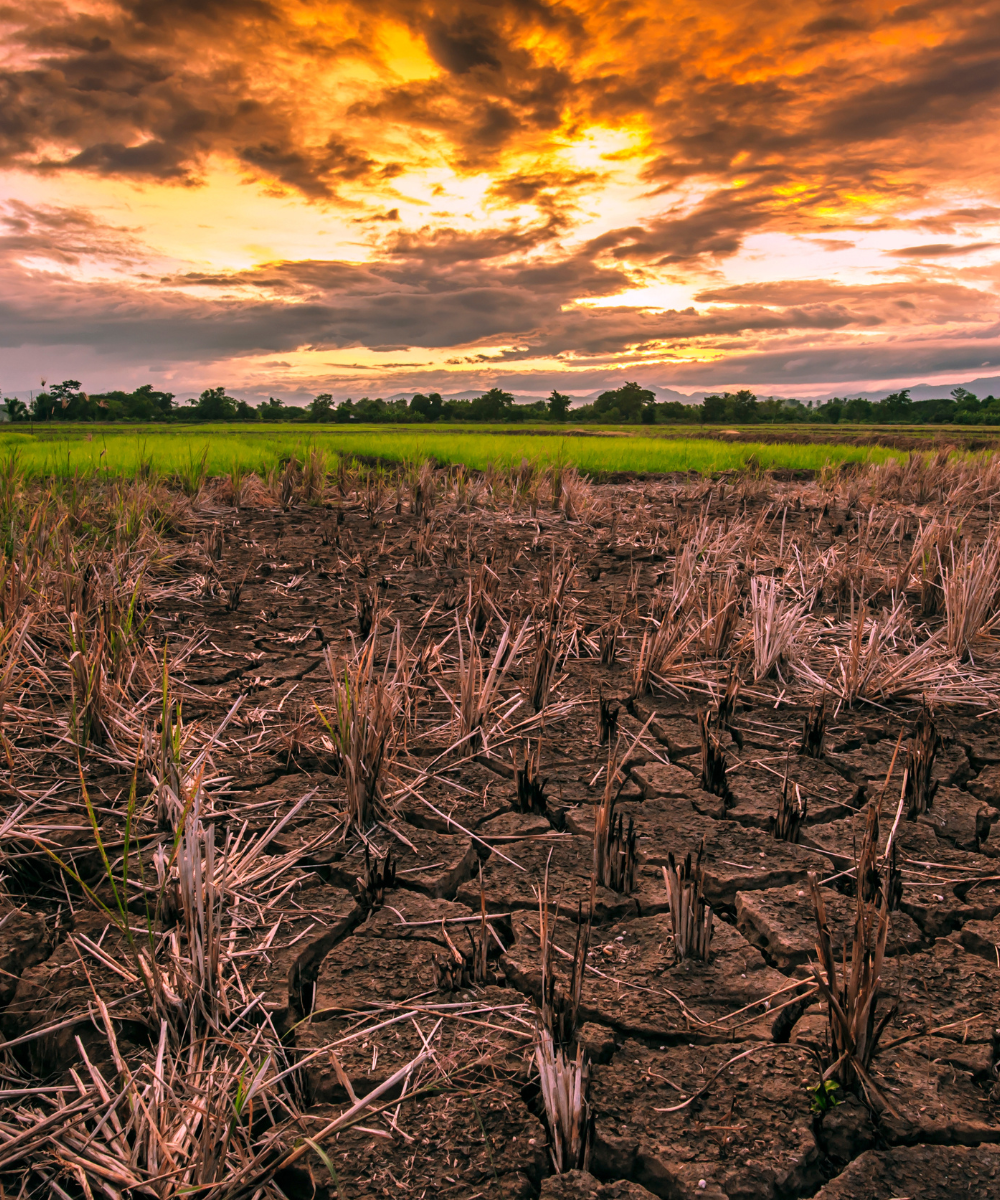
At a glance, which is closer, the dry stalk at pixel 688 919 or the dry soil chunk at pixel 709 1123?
the dry soil chunk at pixel 709 1123

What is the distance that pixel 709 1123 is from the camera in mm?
1240

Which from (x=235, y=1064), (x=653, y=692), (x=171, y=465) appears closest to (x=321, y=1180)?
(x=235, y=1064)

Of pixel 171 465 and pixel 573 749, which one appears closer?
pixel 573 749

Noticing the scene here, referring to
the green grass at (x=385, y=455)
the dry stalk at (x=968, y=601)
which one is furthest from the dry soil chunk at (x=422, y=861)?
the green grass at (x=385, y=455)

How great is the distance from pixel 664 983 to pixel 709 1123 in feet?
1.04

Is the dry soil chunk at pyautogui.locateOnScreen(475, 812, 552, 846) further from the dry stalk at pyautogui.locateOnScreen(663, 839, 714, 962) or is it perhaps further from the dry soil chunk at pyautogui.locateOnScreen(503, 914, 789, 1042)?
the dry stalk at pyautogui.locateOnScreen(663, 839, 714, 962)

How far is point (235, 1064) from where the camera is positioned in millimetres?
1316

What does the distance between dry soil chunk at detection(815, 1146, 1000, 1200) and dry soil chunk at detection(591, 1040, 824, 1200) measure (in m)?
0.05

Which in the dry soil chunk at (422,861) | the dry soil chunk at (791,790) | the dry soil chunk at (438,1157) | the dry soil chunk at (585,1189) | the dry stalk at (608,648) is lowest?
the dry soil chunk at (585,1189)

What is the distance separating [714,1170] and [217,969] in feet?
3.16

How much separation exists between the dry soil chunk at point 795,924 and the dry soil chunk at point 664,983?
0.06 m

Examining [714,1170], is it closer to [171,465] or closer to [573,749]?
[573,749]

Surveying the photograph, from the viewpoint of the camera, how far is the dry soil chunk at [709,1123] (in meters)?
1.16

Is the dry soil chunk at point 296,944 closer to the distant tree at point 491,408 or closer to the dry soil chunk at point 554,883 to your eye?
the dry soil chunk at point 554,883
